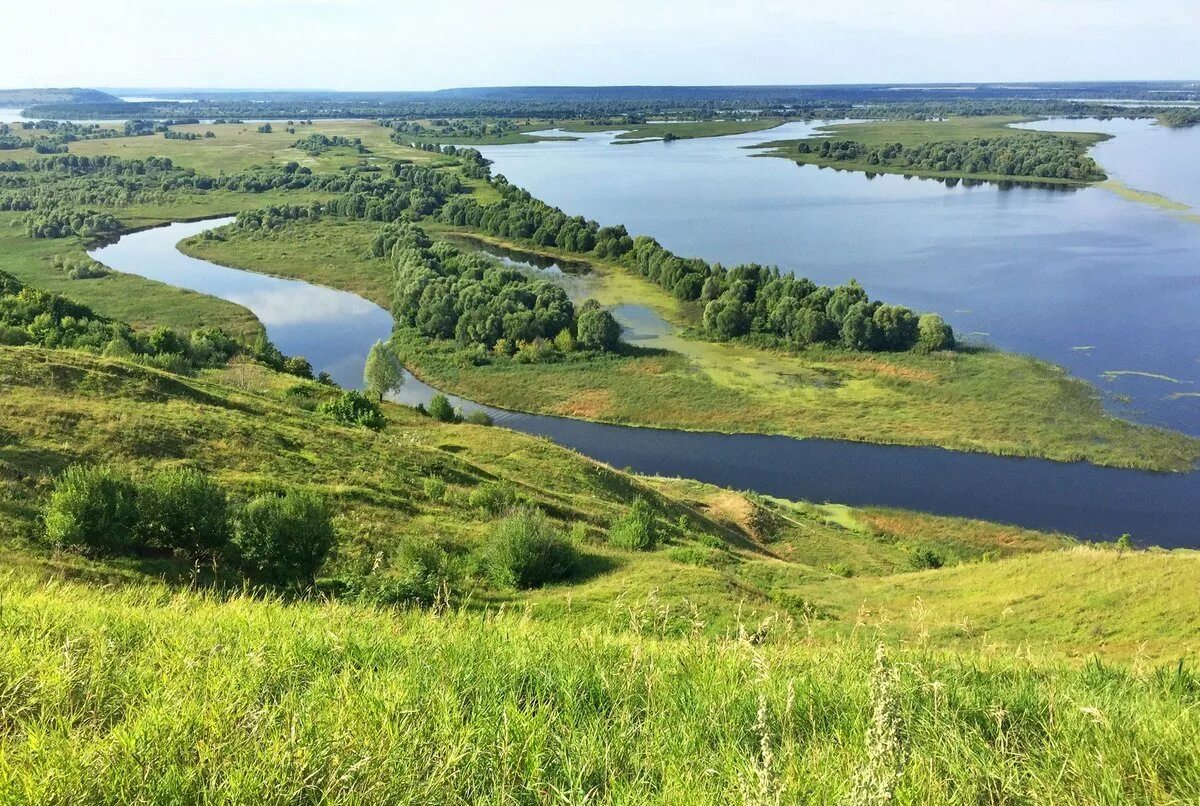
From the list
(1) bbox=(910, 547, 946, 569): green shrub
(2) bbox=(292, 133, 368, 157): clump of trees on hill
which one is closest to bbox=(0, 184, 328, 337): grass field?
(1) bbox=(910, 547, 946, 569): green shrub

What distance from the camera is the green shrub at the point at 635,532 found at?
21.2 m

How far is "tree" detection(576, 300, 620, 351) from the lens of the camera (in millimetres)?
58719

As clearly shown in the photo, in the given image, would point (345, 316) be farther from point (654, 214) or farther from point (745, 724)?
point (745, 724)

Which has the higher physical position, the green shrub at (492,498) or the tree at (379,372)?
the green shrub at (492,498)

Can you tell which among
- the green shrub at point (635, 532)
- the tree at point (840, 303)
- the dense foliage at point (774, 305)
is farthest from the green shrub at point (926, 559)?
the tree at point (840, 303)

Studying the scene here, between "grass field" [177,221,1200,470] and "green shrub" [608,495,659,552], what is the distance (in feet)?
86.9

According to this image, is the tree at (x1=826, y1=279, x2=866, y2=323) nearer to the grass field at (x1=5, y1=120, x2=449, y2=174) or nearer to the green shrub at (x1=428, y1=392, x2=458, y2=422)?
the green shrub at (x1=428, y1=392, x2=458, y2=422)

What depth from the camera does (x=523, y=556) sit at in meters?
16.9

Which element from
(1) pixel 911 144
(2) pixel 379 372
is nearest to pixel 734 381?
(2) pixel 379 372

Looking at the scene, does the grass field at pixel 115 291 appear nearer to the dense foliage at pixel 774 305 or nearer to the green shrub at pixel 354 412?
the green shrub at pixel 354 412

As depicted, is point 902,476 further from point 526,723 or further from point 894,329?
point 526,723

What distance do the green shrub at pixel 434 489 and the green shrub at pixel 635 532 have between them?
551 cm

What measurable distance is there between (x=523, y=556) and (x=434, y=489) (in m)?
6.48

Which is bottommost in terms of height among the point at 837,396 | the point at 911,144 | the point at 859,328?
the point at 837,396
